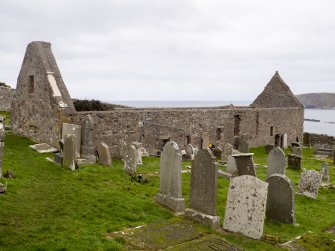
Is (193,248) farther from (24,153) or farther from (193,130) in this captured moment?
(193,130)

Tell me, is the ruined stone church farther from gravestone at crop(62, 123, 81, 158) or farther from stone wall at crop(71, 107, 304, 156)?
gravestone at crop(62, 123, 81, 158)

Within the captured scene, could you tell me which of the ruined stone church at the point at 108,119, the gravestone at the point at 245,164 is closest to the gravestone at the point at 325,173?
the gravestone at the point at 245,164

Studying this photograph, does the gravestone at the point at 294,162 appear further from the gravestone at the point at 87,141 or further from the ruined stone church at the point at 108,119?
the gravestone at the point at 87,141

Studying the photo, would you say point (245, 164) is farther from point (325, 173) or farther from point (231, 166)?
point (325, 173)

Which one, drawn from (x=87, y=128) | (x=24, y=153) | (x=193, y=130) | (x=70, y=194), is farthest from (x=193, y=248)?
(x=193, y=130)

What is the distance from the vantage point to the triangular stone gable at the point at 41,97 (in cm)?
1605

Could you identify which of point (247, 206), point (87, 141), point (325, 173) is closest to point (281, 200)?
point (247, 206)

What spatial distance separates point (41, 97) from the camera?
55.7 ft

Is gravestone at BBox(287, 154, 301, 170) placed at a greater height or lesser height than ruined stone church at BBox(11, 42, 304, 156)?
lesser

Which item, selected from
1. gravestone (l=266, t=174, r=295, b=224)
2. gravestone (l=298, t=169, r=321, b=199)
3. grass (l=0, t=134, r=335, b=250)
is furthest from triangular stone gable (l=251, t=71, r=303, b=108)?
gravestone (l=266, t=174, r=295, b=224)

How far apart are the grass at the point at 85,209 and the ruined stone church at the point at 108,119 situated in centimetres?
287

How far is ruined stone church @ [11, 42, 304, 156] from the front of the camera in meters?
16.3

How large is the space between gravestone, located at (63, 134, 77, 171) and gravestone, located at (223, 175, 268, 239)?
631cm

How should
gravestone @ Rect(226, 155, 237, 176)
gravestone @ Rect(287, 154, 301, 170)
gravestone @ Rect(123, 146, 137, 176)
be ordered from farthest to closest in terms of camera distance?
gravestone @ Rect(287, 154, 301, 170) < gravestone @ Rect(226, 155, 237, 176) < gravestone @ Rect(123, 146, 137, 176)
